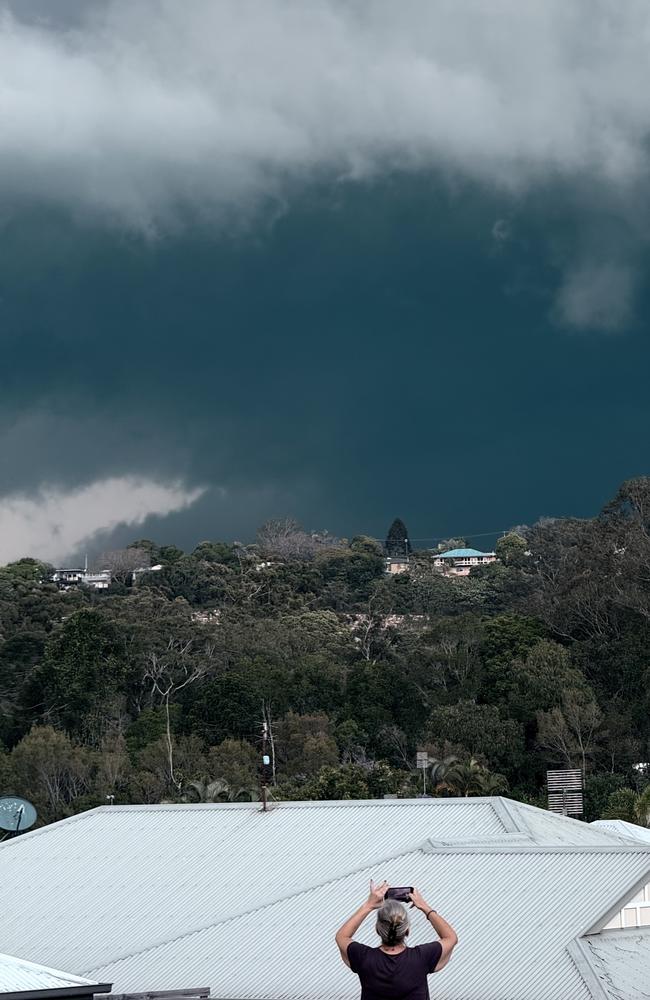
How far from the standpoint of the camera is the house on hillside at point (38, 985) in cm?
2130

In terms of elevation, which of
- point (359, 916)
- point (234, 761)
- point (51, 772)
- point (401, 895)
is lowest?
point (359, 916)

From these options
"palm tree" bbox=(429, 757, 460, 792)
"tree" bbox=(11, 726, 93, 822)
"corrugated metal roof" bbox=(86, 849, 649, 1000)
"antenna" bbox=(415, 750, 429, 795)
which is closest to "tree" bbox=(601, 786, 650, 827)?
"palm tree" bbox=(429, 757, 460, 792)

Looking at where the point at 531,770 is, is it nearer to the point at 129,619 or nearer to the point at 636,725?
the point at 636,725

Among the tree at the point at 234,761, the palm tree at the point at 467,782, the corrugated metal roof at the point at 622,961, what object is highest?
the tree at the point at 234,761

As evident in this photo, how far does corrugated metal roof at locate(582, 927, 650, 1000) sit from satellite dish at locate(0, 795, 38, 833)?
2390 centimetres

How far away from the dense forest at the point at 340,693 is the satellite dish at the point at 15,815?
17.8m

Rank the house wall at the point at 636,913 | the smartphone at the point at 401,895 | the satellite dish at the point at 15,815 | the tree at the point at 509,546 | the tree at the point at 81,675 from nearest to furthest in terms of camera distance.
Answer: the smartphone at the point at 401,895, the house wall at the point at 636,913, the satellite dish at the point at 15,815, the tree at the point at 81,675, the tree at the point at 509,546

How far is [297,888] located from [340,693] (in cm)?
5957

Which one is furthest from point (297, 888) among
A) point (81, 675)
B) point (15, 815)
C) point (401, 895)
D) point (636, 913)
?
point (81, 675)

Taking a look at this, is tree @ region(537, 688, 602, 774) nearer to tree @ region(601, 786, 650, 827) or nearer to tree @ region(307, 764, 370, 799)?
tree @ region(601, 786, 650, 827)

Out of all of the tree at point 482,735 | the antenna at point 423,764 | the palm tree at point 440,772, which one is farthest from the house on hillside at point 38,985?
the tree at point 482,735

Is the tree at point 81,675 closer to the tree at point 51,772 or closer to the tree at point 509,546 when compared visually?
the tree at point 51,772

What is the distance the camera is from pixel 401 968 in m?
9.55

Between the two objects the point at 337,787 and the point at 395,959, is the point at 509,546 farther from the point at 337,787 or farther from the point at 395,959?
the point at 395,959
